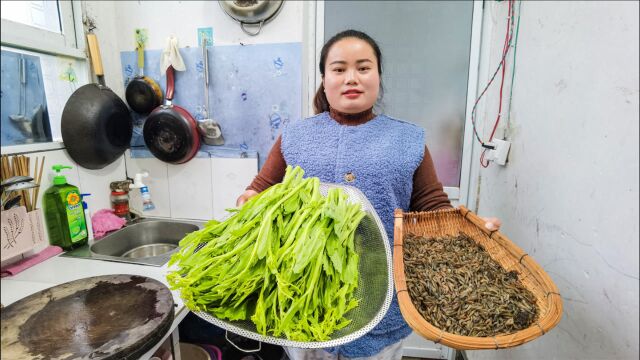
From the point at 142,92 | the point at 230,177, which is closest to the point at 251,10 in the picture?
the point at 142,92

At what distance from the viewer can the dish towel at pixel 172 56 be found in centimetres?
163

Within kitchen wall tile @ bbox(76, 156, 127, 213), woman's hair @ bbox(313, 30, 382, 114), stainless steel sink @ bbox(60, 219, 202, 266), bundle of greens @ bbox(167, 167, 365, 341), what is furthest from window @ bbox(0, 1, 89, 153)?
stainless steel sink @ bbox(60, 219, 202, 266)

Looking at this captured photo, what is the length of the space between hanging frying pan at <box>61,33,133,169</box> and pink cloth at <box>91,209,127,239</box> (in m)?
0.26

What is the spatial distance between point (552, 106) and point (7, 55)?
48.6 inches

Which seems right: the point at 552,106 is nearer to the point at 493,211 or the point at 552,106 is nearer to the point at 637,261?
the point at 637,261

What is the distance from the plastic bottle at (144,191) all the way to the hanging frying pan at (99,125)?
0.20 m

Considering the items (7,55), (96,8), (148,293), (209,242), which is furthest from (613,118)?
(96,8)

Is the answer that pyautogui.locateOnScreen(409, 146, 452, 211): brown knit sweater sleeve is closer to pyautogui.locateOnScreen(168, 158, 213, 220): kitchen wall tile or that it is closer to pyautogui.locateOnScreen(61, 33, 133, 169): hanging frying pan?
pyautogui.locateOnScreen(61, 33, 133, 169): hanging frying pan

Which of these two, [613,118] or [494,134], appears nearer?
[613,118]

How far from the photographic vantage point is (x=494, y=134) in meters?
1.45

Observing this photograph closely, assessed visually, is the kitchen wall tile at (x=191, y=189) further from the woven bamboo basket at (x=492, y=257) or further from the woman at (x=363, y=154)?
the woven bamboo basket at (x=492, y=257)

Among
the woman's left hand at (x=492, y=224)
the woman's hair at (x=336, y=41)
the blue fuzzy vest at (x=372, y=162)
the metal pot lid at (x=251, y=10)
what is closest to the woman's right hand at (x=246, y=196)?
the blue fuzzy vest at (x=372, y=162)

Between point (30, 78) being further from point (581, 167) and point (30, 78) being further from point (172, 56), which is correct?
point (172, 56)

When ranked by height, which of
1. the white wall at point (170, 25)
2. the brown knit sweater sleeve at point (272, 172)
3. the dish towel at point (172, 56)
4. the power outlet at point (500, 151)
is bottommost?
the brown knit sweater sleeve at point (272, 172)
